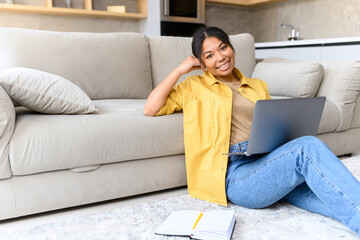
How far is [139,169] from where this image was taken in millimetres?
1835

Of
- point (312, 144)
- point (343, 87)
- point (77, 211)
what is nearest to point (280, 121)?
point (312, 144)

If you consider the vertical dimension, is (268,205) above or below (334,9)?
below

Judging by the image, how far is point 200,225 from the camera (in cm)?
117

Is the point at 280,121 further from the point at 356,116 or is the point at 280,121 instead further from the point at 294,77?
the point at 356,116

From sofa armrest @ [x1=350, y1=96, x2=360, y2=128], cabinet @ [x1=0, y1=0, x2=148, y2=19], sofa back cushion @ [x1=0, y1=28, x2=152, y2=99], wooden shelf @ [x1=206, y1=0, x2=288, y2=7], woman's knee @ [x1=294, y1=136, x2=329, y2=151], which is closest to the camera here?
woman's knee @ [x1=294, y1=136, x2=329, y2=151]

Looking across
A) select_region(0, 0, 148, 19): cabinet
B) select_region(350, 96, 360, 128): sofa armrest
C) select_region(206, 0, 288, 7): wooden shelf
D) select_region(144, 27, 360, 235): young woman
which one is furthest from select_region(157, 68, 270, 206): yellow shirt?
select_region(206, 0, 288, 7): wooden shelf

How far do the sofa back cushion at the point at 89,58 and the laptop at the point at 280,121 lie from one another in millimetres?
1247

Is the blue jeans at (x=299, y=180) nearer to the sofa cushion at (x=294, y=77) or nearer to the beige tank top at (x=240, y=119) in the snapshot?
the beige tank top at (x=240, y=119)

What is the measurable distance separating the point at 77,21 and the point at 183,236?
3.73 m

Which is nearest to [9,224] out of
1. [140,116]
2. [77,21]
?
[140,116]

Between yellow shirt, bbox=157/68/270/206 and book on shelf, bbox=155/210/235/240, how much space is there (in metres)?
0.28

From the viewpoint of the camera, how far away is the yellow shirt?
154 centimetres

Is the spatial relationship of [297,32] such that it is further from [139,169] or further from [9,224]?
[9,224]

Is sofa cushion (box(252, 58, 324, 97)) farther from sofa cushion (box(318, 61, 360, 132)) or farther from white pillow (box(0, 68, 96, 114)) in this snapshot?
white pillow (box(0, 68, 96, 114))
